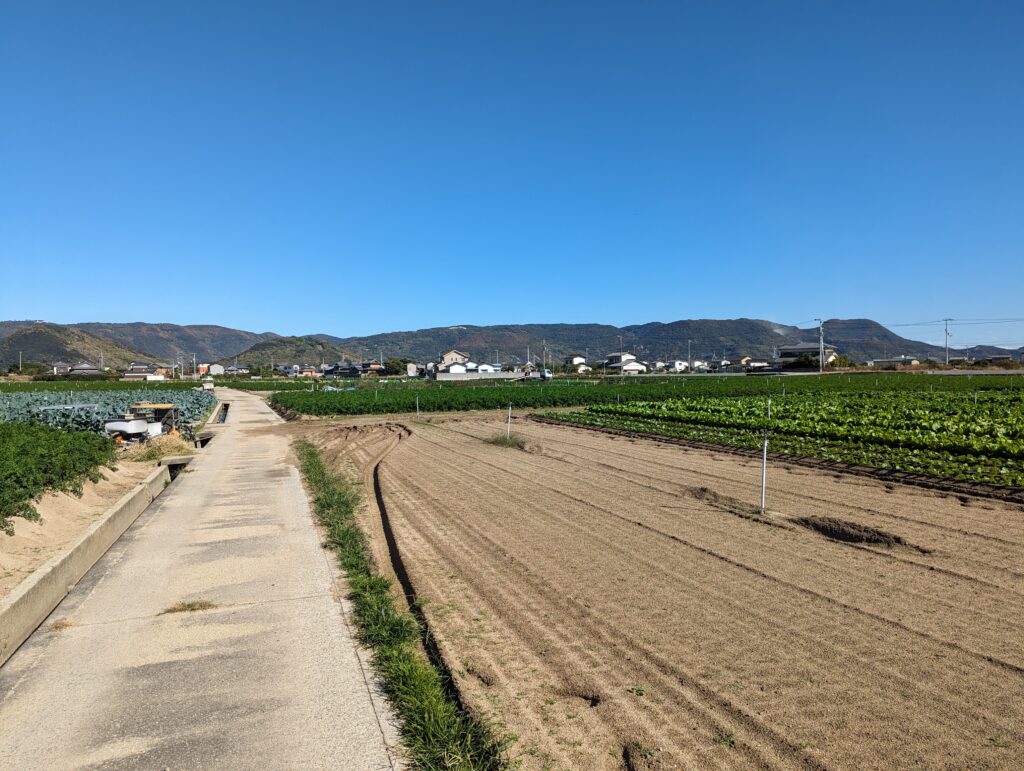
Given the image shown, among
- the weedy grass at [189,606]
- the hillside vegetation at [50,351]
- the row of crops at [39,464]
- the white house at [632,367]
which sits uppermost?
the hillside vegetation at [50,351]

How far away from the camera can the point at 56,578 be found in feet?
25.6

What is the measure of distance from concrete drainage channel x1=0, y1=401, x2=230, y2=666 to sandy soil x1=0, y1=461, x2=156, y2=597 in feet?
0.83

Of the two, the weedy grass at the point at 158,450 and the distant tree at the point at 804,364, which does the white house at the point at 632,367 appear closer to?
the distant tree at the point at 804,364

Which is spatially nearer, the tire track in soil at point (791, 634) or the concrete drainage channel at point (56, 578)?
the tire track in soil at point (791, 634)

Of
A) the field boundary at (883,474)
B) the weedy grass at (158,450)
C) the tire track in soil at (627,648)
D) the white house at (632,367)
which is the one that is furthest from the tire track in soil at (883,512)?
the white house at (632,367)

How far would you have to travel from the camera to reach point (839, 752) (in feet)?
14.5

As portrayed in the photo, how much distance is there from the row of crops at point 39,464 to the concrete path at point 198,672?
155cm

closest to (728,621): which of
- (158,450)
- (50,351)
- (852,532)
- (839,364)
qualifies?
(852,532)

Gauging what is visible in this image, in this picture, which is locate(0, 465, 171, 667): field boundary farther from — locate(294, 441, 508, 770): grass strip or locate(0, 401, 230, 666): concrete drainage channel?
locate(294, 441, 508, 770): grass strip

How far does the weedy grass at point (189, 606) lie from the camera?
23.7 feet

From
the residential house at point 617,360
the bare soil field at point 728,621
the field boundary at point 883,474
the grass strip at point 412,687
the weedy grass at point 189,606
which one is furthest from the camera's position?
the residential house at point 617,360

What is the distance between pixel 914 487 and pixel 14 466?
17485 mm

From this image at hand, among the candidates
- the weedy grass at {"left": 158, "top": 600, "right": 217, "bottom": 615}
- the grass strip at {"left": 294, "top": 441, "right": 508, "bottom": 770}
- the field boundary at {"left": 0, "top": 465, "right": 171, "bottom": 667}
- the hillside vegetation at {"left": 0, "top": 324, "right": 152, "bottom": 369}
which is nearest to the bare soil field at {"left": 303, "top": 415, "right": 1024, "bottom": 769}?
the grass strip at {"left": 294, "top": 441, "right": 508, "bottom": 770}

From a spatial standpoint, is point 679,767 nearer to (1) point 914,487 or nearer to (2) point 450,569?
(2) point 450,569
